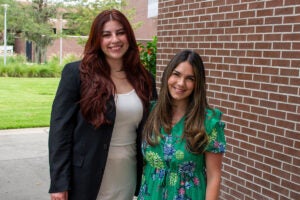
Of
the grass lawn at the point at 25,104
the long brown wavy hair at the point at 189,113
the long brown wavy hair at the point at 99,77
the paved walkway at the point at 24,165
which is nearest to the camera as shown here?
the long brown wavy hair at the point at 189,113

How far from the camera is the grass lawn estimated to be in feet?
35.4

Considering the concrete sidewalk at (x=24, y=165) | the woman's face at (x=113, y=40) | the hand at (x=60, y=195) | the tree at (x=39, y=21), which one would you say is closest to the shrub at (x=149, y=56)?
the concrete sidewalk at (x=24, y=165)

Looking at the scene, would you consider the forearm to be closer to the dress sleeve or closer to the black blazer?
the dress sleeve

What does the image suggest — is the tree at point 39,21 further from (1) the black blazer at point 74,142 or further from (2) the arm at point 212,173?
(2) the arm at point 212,173

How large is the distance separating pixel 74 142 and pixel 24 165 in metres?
4.58

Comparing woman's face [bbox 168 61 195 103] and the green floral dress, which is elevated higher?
A: woman's face [bbox 168 61 195 103]

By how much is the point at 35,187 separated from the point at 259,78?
133 inches

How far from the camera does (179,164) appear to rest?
7.49 ft

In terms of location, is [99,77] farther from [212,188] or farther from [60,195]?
[212,188]

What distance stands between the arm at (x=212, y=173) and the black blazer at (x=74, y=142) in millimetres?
610

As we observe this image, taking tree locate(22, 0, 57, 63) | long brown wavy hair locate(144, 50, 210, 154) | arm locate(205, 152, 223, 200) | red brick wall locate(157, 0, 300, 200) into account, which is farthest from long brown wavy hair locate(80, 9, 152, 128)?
tree locate(22, 0, 57, 63)

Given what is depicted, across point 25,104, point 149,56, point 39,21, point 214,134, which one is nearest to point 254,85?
point 214,134

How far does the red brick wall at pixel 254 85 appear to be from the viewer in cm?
363

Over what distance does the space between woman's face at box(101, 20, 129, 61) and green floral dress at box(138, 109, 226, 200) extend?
1.94 ft
